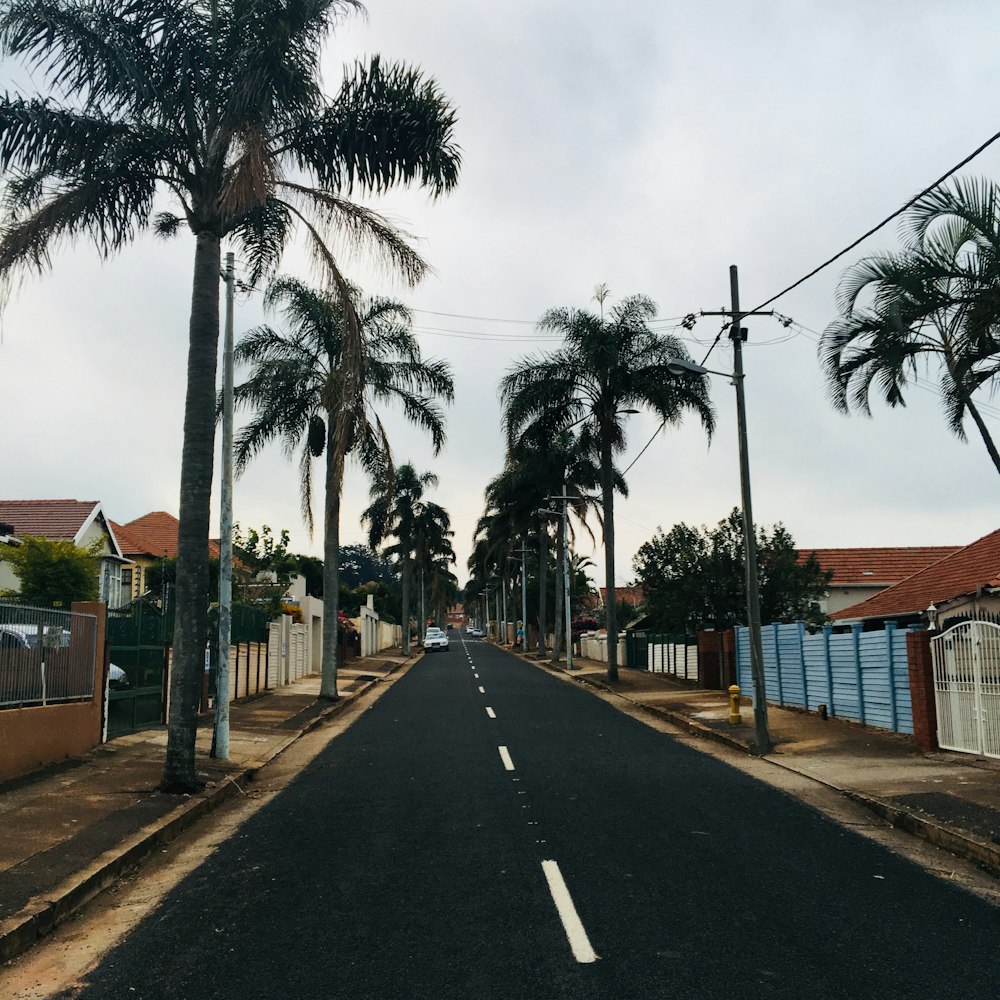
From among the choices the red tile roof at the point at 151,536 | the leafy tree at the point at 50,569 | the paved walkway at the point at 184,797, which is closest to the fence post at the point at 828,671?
the paved walkway at the point at 184,797

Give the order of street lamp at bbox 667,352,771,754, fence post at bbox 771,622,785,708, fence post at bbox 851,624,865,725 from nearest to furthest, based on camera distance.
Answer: street lamp at bbox 667,352,771,754 < fence post at bbox 851,624,865,725 < fence post at bbox 771,622,785,708

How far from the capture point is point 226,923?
6758 mm

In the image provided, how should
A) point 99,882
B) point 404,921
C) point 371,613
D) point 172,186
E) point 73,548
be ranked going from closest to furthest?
point 404,921 → point 99,882 → point 172,186 → point 73,548 → point 371,613

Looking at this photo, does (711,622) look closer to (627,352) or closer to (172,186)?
(627,352)

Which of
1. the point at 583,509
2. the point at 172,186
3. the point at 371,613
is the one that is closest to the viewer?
the point at 172,186

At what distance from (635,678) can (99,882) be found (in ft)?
98.4

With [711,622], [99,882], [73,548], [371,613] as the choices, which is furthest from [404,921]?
[371,613]

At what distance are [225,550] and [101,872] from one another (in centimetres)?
753

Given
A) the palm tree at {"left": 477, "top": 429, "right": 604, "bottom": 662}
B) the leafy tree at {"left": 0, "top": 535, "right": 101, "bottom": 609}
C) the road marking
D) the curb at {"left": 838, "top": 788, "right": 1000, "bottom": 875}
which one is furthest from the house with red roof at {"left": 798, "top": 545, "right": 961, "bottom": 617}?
the road marking

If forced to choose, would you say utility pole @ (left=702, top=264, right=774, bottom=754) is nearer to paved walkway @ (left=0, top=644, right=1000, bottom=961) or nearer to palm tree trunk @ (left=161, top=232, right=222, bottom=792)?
paved walkway @ (left=0, top=644, right=1000, bottom=961)

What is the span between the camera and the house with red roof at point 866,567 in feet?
151

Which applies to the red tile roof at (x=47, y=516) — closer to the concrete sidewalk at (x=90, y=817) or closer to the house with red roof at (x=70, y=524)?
the house with red roof at (x=70, y=524)

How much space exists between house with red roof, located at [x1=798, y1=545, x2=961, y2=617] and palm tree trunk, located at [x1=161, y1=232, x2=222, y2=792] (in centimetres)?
3691

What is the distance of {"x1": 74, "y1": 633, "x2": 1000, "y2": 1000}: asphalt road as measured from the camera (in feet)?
18.2
